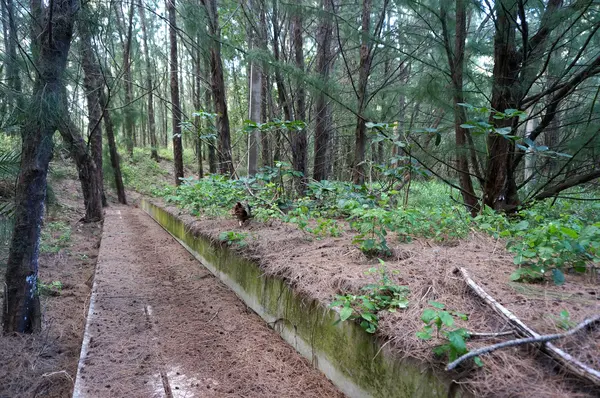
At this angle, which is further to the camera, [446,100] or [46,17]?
[446,100]

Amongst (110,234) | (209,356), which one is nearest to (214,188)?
(110,234)

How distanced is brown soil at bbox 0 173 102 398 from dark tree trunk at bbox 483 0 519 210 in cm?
510

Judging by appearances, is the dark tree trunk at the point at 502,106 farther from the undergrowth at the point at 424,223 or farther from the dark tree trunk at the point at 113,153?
the dark tree trunk at the point at 113,153

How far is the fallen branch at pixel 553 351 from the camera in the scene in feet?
4.43

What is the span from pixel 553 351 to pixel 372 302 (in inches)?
37.3

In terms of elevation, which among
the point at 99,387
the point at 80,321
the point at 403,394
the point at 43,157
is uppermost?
the point at 43,157

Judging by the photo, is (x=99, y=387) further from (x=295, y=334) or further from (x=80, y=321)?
(x=80, y=321)

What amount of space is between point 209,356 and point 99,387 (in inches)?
30.8

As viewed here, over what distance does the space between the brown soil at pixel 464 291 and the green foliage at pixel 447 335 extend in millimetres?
55

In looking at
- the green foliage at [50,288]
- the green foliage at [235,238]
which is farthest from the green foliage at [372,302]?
the green foliage at [50,288]

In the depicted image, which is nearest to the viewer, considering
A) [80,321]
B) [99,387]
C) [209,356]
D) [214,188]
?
[99,387]

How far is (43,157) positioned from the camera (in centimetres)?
313

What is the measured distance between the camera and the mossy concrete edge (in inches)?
70.1

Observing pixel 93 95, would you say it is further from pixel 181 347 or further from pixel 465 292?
pixel 465 292
